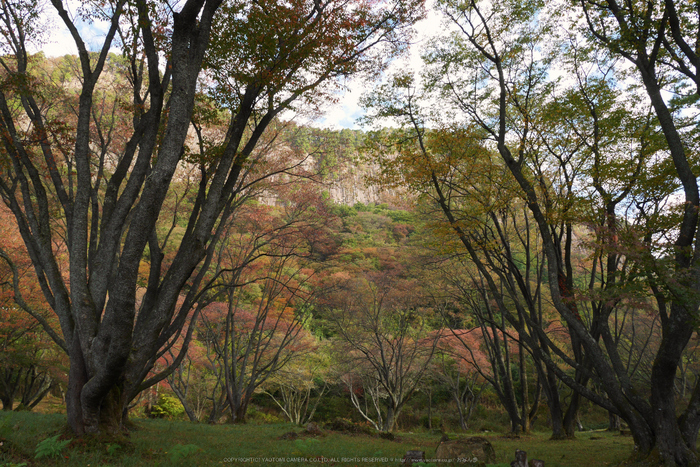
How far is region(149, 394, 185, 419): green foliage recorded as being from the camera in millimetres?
15641

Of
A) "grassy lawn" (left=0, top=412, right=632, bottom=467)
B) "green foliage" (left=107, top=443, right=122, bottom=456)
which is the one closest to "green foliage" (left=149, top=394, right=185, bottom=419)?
"grassy lawn" (left=0, top=412, right=632, bottom=467)

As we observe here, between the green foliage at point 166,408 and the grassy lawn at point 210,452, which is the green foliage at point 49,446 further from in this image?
the green foliage at point 166,408

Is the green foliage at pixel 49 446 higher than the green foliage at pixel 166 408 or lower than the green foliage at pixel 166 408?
higher

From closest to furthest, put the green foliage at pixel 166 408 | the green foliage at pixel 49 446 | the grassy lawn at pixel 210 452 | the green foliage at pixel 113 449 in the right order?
the green foliage at pixel 49 446 → the grassy lawn at pixel 210 452 → the green foliage at pixel 113 449 → the green foliage at pixel 166 408

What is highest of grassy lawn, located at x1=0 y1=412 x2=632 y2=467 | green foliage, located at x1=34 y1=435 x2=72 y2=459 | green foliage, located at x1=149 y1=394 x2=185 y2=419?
green foliage, located at x1=34 y1=435 x2=72 y2=459

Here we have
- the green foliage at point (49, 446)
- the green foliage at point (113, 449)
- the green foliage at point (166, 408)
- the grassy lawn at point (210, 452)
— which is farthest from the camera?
the green foliage at point (166, 408)

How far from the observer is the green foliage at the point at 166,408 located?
15.6 meters

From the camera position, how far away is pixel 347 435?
27.9 feet

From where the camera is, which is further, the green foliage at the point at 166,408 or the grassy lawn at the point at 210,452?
the green foliage at the point at 166,408

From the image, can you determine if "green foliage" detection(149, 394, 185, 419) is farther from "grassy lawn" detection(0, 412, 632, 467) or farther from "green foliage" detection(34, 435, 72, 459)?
"green foliage" detection(34, 435, 72, 459)

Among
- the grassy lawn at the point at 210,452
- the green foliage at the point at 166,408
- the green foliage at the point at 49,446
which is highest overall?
the green foliage at the point at 49,446

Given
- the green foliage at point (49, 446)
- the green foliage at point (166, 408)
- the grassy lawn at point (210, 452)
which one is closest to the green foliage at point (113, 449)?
the grassy lawn at point (210, 452)

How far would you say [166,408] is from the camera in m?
16.0

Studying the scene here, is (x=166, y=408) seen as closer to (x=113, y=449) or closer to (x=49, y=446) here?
(x=113, y=449)
